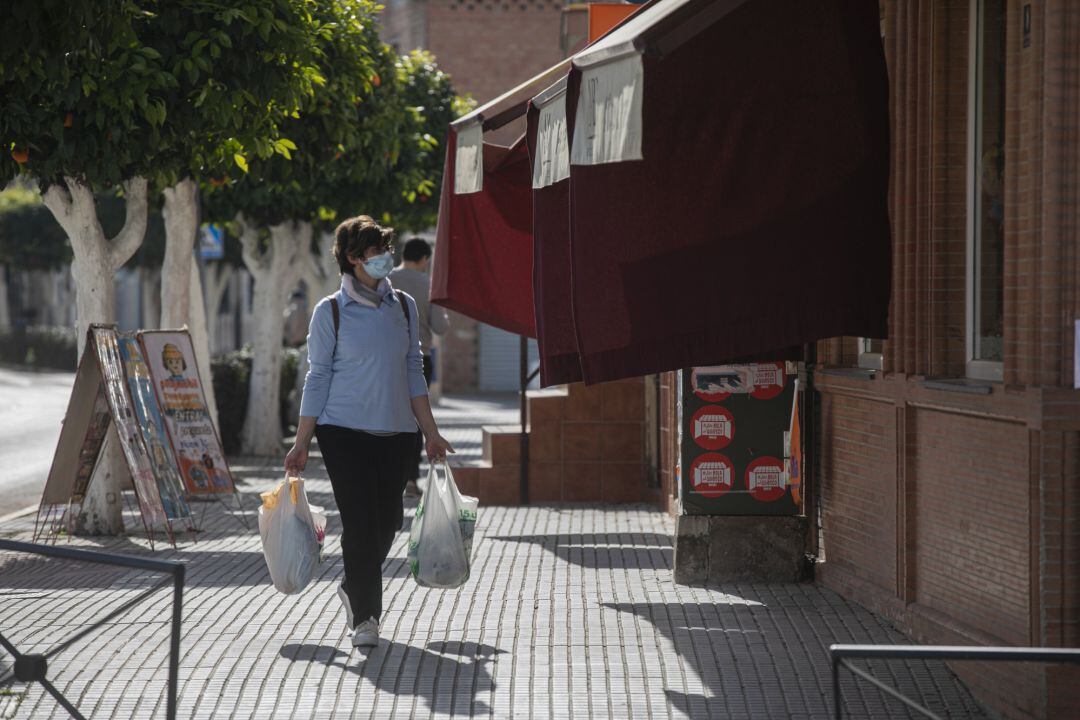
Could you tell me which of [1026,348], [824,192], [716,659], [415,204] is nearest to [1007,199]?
[1026,348]

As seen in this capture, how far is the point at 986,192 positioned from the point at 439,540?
2746 mm

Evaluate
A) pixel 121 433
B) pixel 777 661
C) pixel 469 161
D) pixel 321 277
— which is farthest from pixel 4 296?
pixel 777 661

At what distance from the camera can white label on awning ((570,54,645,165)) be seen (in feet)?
20.2

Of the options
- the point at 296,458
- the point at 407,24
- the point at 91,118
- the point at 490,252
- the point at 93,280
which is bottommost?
the point at 296,458

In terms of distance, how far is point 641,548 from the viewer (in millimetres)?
11180

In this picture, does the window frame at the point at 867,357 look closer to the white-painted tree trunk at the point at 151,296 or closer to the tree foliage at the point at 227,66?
the tree foliage at the point at 227,66

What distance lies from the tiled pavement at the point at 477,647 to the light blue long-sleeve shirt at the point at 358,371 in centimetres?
102

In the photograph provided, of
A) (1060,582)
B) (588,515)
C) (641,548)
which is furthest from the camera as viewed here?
(588,515)

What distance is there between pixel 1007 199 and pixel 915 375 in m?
1.32

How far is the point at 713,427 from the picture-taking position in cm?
932

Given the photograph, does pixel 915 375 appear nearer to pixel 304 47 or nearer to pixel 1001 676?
pixel 1001 676

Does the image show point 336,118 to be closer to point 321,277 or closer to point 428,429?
point 428,429

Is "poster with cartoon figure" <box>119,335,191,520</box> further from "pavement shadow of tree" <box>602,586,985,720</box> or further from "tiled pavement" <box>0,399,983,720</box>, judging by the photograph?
"pavement shadow of tree" <box>602,586,985,720</box>

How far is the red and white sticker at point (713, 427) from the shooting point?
930 cm
